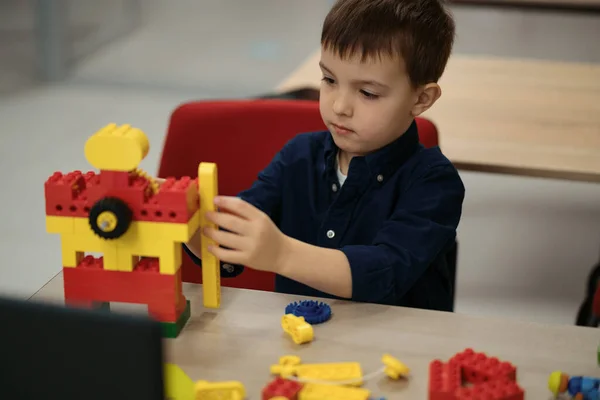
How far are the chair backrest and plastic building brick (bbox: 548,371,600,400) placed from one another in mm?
769

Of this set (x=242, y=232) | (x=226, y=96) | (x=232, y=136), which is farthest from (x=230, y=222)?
(x=226, y=96)

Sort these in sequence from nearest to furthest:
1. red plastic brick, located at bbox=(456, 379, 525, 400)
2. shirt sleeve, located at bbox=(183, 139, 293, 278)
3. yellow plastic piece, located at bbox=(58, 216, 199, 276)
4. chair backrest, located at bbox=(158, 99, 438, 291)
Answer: red plastic brick, located at bbox=(456, 379, 525, 400), yellow plastic piece, located at bbox=(58, 216, 199, 276), shirt sleeve, located at bbox=(183, 139, 293, 278), chair backrest, located at bbox=(158, 99, 438, 291)

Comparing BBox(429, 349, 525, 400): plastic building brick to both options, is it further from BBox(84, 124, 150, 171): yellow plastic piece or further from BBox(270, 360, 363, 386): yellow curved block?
BBox(84, 124, 150, 171): yellow plastic piece

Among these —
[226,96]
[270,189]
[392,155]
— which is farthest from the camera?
[226,96]

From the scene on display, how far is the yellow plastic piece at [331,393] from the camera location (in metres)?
0.92

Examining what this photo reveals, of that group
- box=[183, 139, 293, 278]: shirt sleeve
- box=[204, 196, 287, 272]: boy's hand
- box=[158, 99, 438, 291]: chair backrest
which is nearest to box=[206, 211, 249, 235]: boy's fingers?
box=[204, 196, 287, 272]: boy's hand

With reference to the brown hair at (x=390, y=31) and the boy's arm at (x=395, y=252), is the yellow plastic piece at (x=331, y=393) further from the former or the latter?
the brown hair at (x=390, y=31)

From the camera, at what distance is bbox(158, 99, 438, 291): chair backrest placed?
160 cm

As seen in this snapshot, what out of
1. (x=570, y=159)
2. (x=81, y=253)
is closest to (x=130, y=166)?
(x=81, y=253)

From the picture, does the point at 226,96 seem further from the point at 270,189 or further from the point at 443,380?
the point at 443,380

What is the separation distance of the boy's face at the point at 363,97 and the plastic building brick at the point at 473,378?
1.24ft

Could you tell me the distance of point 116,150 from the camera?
98 cm

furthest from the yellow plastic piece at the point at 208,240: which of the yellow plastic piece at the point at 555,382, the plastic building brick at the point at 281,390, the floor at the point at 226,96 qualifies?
the floor at the point at 226,96

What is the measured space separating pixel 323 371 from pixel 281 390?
76mm
